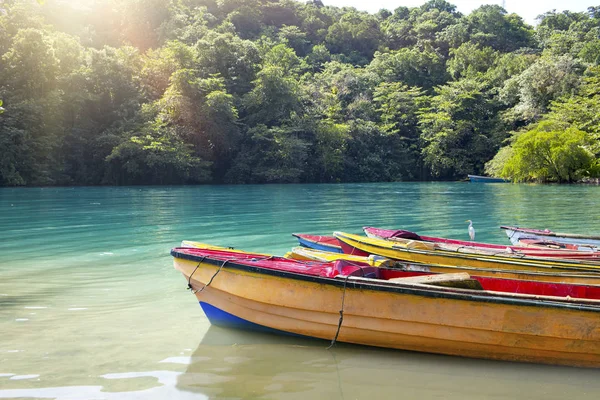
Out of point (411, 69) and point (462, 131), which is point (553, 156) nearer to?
point (462, 131)

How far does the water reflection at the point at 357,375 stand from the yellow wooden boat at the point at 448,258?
218 cm

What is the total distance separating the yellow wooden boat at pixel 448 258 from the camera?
7.12m

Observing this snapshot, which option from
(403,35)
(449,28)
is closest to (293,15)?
(403,35)

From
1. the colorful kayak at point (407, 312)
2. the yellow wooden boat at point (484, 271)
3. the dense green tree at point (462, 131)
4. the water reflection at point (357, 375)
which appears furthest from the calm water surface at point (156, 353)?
the dense green tree at point (462, 131)

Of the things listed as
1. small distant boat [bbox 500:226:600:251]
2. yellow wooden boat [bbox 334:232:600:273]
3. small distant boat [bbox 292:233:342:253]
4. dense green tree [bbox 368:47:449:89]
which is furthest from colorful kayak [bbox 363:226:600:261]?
dense green tree [bbox 368:47:449:89]

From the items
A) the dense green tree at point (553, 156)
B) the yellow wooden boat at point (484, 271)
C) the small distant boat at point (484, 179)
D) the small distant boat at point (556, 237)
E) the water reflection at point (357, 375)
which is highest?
the dense green tree at point (553, 156)

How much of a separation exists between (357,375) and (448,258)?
10.4 feet

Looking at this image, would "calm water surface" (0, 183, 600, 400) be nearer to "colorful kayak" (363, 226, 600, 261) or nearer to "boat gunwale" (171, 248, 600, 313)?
"boat gunwale" (171, 248, 600, 313)

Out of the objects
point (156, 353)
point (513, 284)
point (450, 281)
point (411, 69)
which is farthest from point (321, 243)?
point (411, 69)

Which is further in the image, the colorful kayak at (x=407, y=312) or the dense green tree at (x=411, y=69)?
the dense green tree at (x=411, y=69)

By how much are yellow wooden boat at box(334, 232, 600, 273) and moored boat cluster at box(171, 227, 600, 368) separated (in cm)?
7

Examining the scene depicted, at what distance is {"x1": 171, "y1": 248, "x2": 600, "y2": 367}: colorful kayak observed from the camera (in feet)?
16.6

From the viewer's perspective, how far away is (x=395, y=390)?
4773 mm

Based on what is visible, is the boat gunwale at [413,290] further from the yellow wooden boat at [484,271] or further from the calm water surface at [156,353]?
the yellow wooden boat at [484,271]
